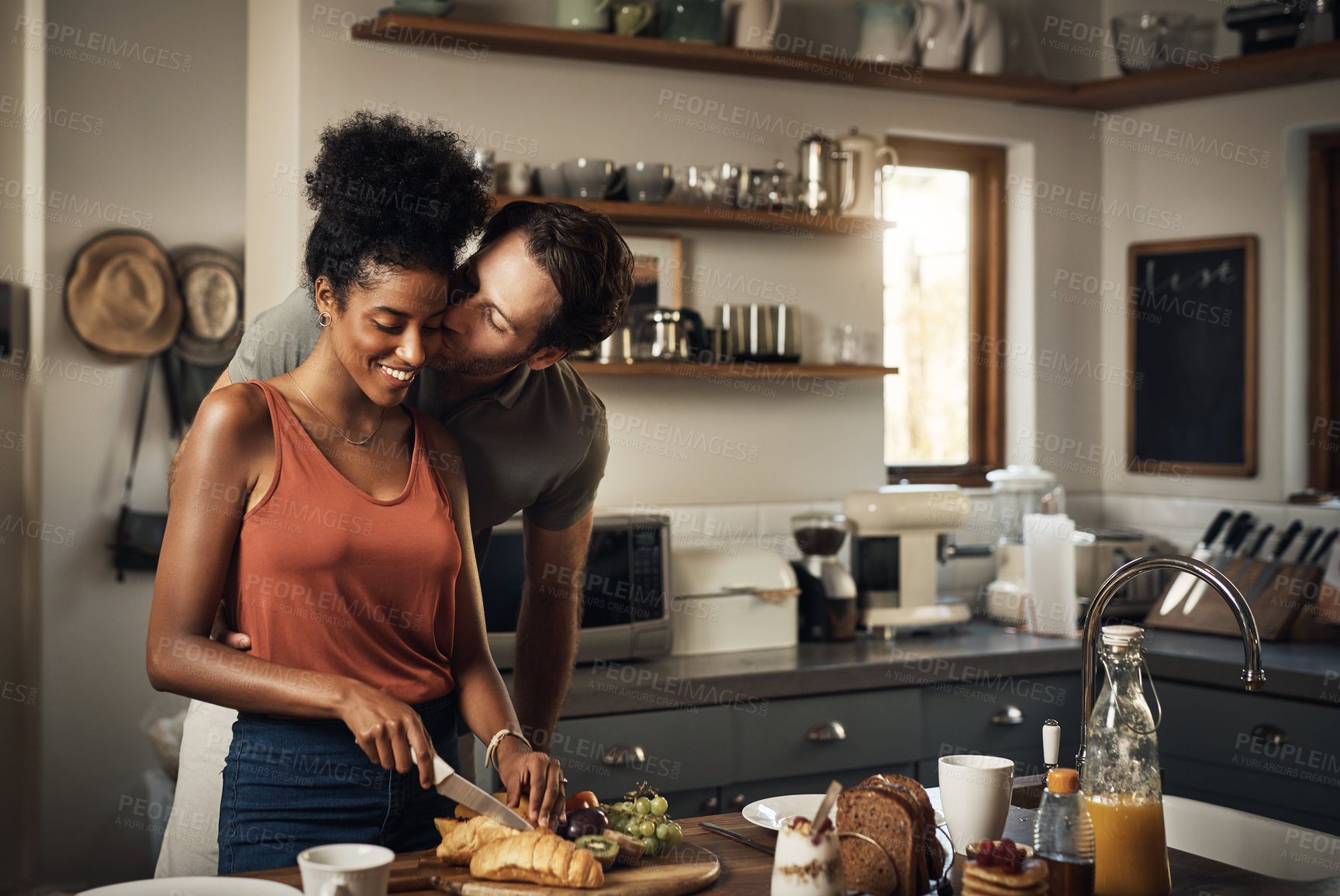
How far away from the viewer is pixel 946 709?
2.86m

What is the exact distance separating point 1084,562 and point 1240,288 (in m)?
0.94

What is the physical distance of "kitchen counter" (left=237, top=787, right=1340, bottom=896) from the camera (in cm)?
125

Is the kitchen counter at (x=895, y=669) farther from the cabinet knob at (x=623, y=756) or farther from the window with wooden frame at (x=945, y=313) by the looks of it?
the window with wooden frame at (x=945, y=313)

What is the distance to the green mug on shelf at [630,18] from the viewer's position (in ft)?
10.2

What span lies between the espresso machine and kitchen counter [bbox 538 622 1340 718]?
0.21ft

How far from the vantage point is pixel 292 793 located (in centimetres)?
144

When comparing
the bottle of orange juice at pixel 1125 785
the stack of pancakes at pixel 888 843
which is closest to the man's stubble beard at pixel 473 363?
the stack of pancakes at pixel 888 843

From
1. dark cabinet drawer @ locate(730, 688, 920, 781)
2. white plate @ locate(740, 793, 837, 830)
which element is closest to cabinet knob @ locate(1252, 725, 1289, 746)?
dark cabinet drawer @ locate(730, 688, 920, 781)

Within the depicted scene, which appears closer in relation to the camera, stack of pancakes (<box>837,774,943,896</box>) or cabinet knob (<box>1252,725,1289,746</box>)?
stack of pancakes (<box>837,774,943,896</box>)

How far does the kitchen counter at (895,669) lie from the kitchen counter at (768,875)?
3.75 ft

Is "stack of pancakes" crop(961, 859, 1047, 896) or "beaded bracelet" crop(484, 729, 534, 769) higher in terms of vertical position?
"beaded bracelet" crop(484, 729, 534, 769)

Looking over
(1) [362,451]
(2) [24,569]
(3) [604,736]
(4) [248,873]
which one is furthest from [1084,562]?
(2) [24,569]

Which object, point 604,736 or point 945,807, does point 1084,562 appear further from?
point 945,807

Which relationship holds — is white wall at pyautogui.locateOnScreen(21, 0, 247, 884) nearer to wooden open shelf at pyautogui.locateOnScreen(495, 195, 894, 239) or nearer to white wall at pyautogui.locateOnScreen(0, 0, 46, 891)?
white wall at pyautogui.locateOnScreen(0, 0, 46, 891)
